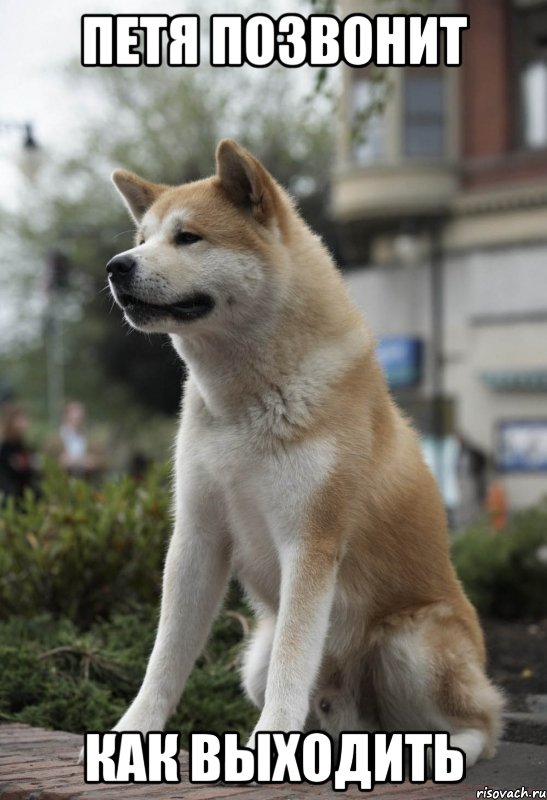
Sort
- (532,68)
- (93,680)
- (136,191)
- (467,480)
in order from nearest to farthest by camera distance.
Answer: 1. (136,191)
2. (93,680)
3. (467,480)
4. (532,68)

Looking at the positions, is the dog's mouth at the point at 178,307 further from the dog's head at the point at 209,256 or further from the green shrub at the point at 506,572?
the green shrub at the point at 506,572

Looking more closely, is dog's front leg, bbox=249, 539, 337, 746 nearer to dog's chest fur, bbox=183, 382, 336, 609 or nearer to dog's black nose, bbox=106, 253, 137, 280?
dog's chest fur, bbox=183, 382, 336, 609

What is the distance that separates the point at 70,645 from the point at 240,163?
260 cm

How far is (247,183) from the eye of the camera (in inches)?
164

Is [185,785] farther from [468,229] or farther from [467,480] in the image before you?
[468,229]

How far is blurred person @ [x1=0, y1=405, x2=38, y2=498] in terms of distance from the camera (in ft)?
39.9

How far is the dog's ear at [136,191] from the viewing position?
14.6ft

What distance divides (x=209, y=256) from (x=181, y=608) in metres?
1.26

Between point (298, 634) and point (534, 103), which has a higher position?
point (534, 103)

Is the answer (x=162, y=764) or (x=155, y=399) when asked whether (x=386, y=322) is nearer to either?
(x=155, y=399)

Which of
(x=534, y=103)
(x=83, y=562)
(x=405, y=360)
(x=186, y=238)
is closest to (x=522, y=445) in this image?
(x=405, y=360)

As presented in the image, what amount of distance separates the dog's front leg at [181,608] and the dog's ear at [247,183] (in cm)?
106

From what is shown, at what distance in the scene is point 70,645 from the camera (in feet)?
18.6

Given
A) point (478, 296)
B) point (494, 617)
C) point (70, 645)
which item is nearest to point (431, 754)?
point (70, 645)
